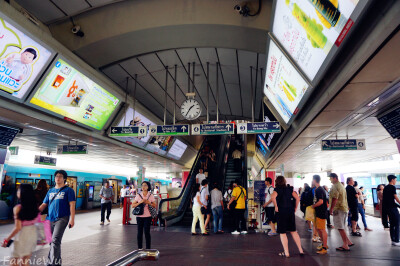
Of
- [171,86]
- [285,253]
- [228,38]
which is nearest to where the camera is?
[285,253]

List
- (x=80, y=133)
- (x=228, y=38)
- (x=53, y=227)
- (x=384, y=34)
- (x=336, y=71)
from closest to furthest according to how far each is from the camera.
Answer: (x=384, y=34)
(x=53, y=227)
(x=336, y=71)
(x=228, y=38)
(x=80, y=133)

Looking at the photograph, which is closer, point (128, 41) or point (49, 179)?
point (128, 41)

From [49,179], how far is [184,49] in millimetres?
10039

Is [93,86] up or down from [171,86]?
down

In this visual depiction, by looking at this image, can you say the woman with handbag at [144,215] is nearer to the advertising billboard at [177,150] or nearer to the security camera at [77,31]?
the security camera at [77,31]

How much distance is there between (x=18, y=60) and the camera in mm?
6039

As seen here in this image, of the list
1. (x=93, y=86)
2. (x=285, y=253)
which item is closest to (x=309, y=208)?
(x=285, y=253)

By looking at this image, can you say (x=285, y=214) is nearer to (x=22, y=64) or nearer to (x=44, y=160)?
(x=22, y=64)

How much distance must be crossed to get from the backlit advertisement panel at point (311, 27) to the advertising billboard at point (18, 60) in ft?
17.8

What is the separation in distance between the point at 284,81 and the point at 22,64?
635 centimetres

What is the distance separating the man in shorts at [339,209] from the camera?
5754 mm

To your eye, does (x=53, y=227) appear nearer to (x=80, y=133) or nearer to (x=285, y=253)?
(x=285, y=253)

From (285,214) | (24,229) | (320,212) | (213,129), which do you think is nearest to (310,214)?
(320,212)

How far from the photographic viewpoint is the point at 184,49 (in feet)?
29.1
